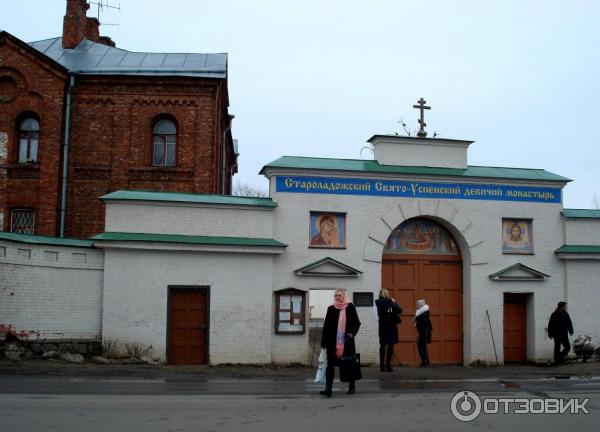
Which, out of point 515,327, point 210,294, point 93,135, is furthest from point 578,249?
point 93,135

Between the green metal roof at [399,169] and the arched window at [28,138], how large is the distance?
10.1 m

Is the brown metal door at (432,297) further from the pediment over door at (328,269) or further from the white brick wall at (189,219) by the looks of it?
the white brick wall at (189,219)

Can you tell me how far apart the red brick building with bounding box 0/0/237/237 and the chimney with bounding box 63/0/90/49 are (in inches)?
136

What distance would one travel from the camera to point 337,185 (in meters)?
18.7

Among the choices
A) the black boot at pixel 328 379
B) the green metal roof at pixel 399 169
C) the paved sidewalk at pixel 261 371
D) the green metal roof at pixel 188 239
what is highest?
the green metal roof at pixel 399 169

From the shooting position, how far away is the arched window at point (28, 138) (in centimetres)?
2489

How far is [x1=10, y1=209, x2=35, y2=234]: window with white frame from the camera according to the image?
2428cm

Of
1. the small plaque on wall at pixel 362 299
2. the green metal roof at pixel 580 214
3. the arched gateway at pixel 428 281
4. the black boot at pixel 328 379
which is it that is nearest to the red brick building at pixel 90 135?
the arched gateway at pixel 428 281

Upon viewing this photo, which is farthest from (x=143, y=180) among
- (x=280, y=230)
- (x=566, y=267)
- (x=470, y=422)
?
(x=470, y=422)

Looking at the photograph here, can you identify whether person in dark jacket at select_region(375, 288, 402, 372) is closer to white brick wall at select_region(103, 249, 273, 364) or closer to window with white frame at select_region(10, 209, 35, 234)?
white brick wall at select_region(103, 249, 273, 364)

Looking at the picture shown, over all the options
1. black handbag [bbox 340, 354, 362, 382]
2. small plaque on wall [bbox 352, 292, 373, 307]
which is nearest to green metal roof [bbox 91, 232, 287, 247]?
small plaque on wall [bbox 352, 292, 373, 307]

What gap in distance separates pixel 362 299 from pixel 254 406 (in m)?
8.76

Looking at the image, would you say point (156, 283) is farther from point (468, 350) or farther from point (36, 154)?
point (36, 154)

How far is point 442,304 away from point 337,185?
14.2 feet
